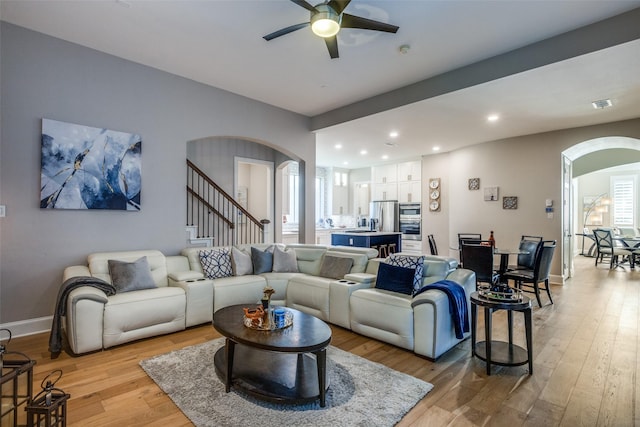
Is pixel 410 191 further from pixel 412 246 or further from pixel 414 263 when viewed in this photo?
pixel 414 263

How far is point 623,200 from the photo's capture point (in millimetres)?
10242

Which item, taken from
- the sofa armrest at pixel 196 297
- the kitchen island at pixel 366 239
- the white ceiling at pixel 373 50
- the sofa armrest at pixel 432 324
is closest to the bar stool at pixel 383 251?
the kitchen island at pixel 366 239

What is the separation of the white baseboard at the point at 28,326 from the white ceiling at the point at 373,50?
3149 mm

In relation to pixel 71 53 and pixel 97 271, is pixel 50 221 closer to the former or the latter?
pixel 97 271

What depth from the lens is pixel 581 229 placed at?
10.9m

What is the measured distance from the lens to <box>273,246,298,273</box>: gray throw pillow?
4699mm

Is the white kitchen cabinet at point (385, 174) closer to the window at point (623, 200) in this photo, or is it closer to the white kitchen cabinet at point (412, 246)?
the white kitchen cabinet at point (412, 246)

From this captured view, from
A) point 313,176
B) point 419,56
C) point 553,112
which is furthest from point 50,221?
point 553,112

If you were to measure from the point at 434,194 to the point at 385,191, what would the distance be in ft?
5.65

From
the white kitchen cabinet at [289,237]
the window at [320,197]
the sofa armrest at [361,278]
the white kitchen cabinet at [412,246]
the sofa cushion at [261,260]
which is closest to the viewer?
the sofa armrest at [361,278]

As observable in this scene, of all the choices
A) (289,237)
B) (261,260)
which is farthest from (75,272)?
(289,237)

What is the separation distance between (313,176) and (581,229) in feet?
33.8

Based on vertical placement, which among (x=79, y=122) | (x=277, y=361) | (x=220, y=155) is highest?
(x=220, y=155)

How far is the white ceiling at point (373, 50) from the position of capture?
295cm
